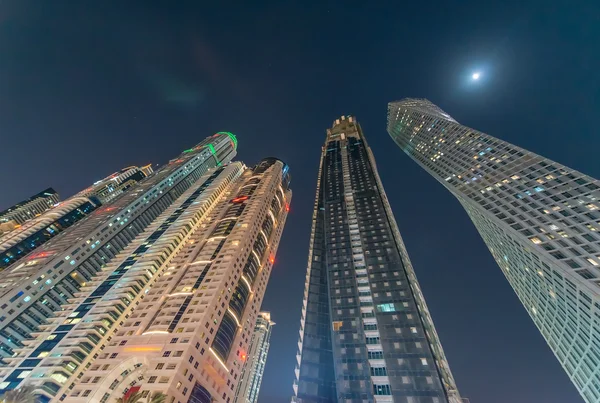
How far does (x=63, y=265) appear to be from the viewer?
106m

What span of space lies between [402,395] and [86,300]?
337 ft

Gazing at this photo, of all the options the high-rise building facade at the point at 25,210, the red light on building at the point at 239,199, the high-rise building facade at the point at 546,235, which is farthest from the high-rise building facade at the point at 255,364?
the high-rise building facade at the point at 25,210

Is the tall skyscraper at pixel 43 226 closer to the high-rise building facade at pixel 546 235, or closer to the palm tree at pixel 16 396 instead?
the palm tree at pixel 16 396

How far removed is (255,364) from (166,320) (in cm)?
11794

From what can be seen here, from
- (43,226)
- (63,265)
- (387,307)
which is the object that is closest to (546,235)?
(387,307)

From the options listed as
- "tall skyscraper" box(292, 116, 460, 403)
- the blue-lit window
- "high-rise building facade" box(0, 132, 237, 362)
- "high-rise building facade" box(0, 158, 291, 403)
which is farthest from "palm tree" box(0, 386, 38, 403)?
the blue-lit window

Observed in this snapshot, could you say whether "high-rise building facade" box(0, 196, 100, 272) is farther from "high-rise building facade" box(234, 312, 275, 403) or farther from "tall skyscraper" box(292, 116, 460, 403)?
"tall skyscraper" box(292, 116, 460, 403)

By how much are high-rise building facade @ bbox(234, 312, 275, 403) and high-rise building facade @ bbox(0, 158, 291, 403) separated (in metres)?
58.3

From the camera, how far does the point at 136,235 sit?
143 metres

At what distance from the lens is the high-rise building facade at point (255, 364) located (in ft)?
459

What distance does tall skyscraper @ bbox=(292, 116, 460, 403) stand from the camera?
58188 mm

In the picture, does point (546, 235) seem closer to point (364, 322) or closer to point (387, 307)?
point (387, 307)

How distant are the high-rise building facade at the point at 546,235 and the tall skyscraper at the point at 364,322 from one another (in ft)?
85.4

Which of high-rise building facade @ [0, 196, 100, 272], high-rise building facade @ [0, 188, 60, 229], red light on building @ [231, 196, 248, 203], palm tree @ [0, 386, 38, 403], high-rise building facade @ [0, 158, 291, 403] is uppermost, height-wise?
high-rise building facade @ [0, 188, 60, 229]
